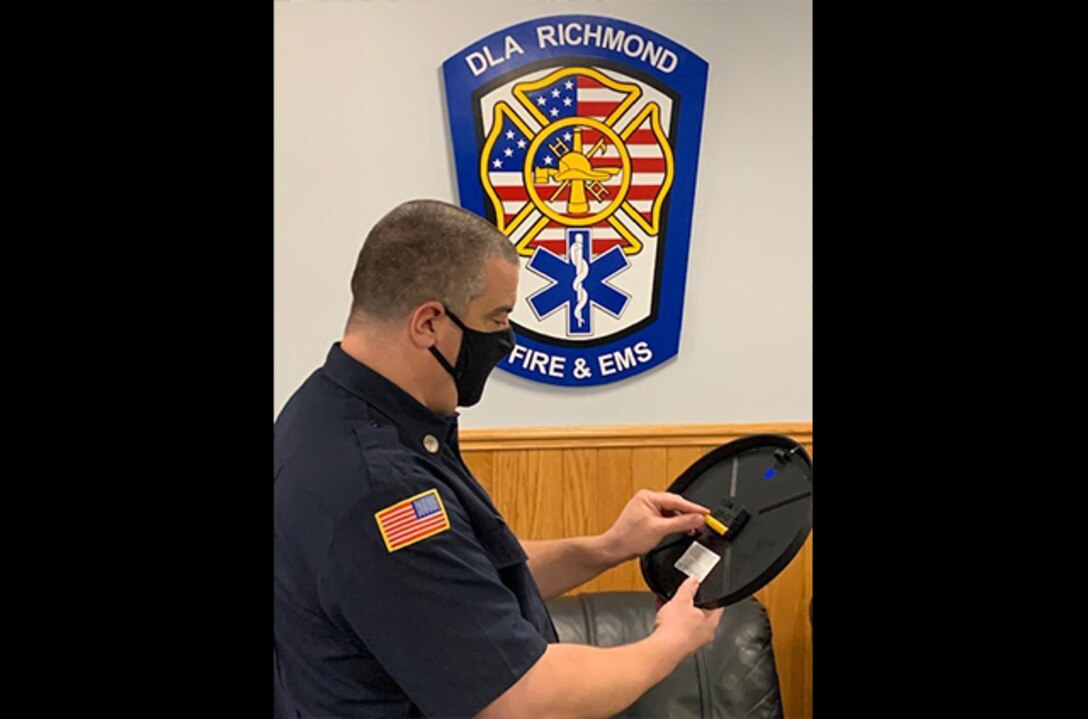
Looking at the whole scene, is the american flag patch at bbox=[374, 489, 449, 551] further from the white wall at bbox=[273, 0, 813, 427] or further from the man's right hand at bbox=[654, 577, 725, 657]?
A: the white wall at bbox=[273, 0, 813, 427]

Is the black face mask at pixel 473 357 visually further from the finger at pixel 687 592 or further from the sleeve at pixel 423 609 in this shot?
the finger at pixel 687 592

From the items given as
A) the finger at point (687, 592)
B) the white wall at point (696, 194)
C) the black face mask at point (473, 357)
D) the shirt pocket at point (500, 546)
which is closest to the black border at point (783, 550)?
Answer: the finger at point (687, 592)

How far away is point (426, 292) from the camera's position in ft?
3.92

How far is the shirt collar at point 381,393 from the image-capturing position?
1136 millimetres

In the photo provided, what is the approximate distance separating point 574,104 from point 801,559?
1.16 metres

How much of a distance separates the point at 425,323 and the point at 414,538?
0.98 ft

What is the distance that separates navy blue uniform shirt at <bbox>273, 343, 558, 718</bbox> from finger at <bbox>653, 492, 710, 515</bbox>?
45 centimetres

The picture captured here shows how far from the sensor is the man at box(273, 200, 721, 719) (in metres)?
1.02

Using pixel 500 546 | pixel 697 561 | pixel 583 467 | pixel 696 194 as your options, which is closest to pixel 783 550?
pixel 697 561

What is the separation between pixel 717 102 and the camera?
210cm

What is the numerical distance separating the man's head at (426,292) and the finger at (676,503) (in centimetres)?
45

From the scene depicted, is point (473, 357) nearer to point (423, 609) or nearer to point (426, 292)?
point (426, 292)
